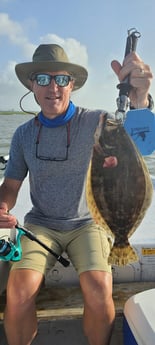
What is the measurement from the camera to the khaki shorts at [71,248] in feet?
7.61

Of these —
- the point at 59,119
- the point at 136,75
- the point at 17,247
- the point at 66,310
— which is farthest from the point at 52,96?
the point at 66,310

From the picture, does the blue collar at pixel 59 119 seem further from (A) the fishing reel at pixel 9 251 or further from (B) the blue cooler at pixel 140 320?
(B) the blue cooler at pixel 140 320

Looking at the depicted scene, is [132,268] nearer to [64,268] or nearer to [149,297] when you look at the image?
[64,268]

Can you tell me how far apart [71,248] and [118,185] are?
0.87 meters

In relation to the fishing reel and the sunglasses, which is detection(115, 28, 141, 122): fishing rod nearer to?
the sunglasses

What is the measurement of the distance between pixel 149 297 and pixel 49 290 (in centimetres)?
93

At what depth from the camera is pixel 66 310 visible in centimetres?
247

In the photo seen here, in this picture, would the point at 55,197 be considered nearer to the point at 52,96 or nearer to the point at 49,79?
the point at 52,96

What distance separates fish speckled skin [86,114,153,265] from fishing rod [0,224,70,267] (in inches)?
21.4

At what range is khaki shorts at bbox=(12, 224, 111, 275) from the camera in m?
2.32

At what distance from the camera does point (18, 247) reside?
237 cm

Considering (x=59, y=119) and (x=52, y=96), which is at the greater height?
(x=52, y=96)

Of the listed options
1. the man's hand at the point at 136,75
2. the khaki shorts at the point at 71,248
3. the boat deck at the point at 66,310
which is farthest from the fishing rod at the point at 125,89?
the boat deck at the point at 66,310

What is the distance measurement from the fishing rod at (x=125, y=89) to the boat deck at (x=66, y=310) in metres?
1.37
